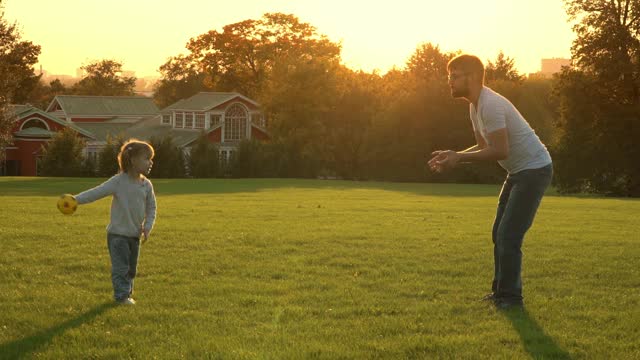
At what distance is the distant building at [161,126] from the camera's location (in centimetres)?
8625

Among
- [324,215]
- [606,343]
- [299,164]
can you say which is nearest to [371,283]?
[606,343]

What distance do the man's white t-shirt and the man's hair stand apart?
0.22 metres

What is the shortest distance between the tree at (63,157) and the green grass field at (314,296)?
168ft

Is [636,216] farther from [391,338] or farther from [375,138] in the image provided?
[375,138]

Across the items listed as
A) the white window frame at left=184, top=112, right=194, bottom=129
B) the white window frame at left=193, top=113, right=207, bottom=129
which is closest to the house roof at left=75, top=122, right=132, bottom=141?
the white window frame at left=184, top=112, right=194, bottom=129

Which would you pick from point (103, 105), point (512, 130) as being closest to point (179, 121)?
point (103, 105)

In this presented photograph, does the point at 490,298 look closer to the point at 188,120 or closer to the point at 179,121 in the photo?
the point at 188,120

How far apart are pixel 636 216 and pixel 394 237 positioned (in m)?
12.0

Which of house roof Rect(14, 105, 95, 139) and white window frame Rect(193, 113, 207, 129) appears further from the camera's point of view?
white window frame Rect(193, 113, 207, 129)

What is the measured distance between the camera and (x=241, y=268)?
12.6m

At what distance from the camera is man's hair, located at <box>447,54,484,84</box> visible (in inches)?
379

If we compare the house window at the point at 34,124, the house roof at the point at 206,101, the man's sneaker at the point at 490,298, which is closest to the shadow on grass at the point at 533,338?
the man's sneaker at the point at 490,298

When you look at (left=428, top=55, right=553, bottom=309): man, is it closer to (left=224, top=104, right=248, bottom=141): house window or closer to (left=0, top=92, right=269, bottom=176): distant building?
(left=0, top=92, right=269, bottom=176): distant building

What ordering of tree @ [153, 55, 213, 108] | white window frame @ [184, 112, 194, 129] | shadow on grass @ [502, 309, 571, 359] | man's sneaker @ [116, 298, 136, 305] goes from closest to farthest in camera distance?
shadow on grass @ [502, 309, 571, 359] → man's sneaker @ [116, 298, 136, 305] → white window frame @ [184, 112, 194, 129] → tree @ [153, 55, 213, 108]
